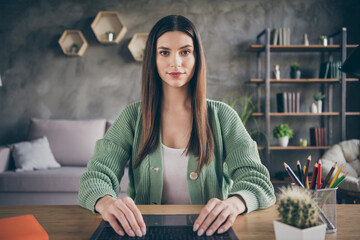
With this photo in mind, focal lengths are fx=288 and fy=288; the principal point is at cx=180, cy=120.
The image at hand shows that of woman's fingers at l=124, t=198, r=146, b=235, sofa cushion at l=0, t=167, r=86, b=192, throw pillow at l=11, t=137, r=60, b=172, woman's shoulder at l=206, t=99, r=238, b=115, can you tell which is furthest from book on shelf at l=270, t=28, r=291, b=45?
woman's fingers at l=124, t=198, r=146, b=235

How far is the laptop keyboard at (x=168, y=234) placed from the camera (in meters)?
0.65

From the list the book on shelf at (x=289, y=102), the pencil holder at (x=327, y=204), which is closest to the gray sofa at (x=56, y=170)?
the book on shelf at (x=289, y=102)

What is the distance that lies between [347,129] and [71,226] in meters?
4.08

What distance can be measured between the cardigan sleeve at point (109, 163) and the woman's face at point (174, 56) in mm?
249

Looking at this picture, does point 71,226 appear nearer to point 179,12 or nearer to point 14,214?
point 14,214

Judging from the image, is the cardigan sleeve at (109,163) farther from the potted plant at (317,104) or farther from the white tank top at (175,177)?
the potted plant at (317,104)

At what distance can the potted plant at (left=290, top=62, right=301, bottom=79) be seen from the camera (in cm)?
360

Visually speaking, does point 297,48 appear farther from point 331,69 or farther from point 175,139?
point 175,139

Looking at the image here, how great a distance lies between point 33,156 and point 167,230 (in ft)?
9.04

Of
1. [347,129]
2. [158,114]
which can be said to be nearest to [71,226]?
[158,114]

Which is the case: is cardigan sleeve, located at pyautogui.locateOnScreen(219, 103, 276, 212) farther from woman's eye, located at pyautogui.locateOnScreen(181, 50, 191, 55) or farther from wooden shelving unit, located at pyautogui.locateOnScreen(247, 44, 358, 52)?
wooden shelving unit, located at pyautogui.locateOnScreen(247, 44, 358, 52)

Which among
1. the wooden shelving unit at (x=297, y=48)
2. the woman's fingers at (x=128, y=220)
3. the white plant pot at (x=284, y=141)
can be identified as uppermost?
the wooden shelving unit at (x=297, y=48)

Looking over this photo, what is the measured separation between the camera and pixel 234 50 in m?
3.92

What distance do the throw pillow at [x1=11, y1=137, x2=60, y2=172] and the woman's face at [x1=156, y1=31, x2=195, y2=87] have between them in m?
2.41
